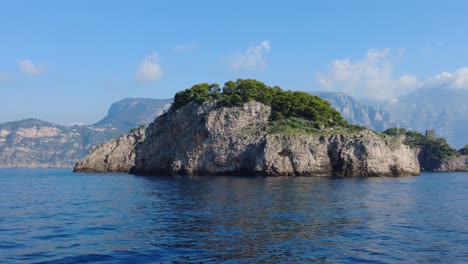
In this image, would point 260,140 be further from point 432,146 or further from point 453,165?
point 453,165

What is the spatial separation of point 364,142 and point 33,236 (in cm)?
8043

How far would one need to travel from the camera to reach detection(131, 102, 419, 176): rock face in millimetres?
94312

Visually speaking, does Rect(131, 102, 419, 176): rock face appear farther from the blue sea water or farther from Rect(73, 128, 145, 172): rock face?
the blue sea water

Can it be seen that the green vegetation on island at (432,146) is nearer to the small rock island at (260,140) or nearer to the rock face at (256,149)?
the small rock island at (260,140)

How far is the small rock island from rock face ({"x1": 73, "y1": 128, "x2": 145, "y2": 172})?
26536 millimetres

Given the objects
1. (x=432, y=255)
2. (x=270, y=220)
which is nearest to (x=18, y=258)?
(x=270, y=220)

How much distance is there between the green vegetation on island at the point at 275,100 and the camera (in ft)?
352

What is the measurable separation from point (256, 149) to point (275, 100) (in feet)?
65.0

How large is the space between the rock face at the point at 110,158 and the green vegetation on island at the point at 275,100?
45.9 m

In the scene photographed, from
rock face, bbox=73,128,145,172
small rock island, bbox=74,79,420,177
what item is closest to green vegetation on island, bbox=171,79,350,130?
small rock island, bbox=74,79,420,177

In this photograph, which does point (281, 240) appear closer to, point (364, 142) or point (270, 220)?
point (270, 220)

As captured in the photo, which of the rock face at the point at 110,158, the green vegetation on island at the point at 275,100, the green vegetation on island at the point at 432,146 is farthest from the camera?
the green vegetation on island at the point at 432,146

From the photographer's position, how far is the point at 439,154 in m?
181

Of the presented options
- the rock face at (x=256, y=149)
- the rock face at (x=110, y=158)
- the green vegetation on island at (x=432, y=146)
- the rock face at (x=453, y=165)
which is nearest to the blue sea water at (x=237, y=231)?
the rock face at (x=256, y=149)
